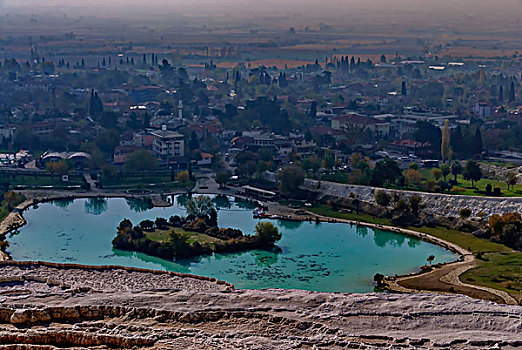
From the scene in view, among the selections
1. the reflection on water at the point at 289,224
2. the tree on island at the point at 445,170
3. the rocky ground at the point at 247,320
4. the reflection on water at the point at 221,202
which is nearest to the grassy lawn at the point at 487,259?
the reflection on water at the point at 289,224

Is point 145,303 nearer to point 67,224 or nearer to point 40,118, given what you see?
point 67,224

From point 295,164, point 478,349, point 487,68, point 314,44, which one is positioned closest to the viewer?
point 478,349

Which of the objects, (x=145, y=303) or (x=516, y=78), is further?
(x=516, y=78)

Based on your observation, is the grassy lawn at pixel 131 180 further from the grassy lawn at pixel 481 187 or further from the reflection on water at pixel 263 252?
the grassy lawn at pixel 481 187

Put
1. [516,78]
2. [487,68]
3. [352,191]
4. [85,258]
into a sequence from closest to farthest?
[85,258] → [352,191] → [516,78] → [487,68]

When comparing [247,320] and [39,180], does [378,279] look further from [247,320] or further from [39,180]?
[39,180]

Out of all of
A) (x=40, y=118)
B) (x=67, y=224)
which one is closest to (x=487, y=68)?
(x=40, y=118)

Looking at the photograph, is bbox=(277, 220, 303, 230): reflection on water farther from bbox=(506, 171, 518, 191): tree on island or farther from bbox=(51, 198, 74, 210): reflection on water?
bbox=(506, 171, 518, 191): tree on island

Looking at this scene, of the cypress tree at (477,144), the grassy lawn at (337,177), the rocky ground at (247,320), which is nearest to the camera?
the rocky ground at (247,320)
